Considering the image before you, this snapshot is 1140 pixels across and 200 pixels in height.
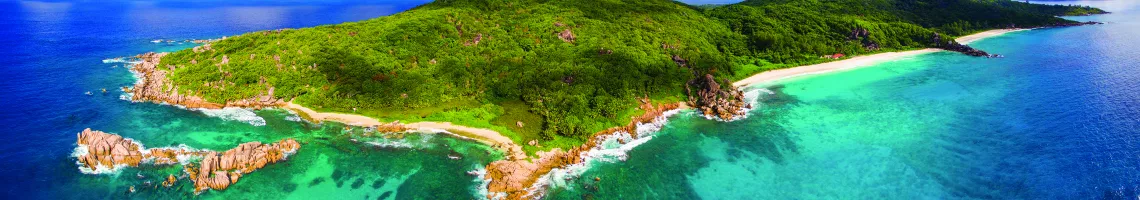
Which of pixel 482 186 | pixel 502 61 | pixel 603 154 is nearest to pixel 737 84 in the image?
pixel 603 154

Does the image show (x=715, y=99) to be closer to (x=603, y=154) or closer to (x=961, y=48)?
(x=603, y=154)

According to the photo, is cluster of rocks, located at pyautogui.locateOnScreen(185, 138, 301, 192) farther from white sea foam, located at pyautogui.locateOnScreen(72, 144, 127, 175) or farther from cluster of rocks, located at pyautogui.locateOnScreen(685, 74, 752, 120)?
cluster of rocks, located at pyautogui.locateOnScreen(685, 74, 752, 120)

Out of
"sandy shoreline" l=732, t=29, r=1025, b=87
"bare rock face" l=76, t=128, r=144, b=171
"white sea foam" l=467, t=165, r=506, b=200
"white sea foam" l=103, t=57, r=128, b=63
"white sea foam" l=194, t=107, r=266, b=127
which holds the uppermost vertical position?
"white sea foam" l=103, t=57, r=128, b=63

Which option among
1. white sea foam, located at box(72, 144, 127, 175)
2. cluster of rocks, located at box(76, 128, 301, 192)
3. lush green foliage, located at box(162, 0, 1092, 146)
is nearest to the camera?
cluster of rocks, located at box(76, 128, 301, 192)

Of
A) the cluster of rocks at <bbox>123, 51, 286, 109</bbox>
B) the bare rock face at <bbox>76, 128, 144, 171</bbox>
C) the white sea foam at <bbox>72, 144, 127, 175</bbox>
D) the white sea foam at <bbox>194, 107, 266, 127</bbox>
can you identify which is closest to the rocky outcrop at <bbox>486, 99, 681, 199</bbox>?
the white sea foam at <bbox>194, 107, 266, 127</bbox>

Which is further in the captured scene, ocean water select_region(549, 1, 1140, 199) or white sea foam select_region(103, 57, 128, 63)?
white sea foam select_region(103, 57, 128, 63)

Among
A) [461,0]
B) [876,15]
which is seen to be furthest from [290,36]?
[876,15]
